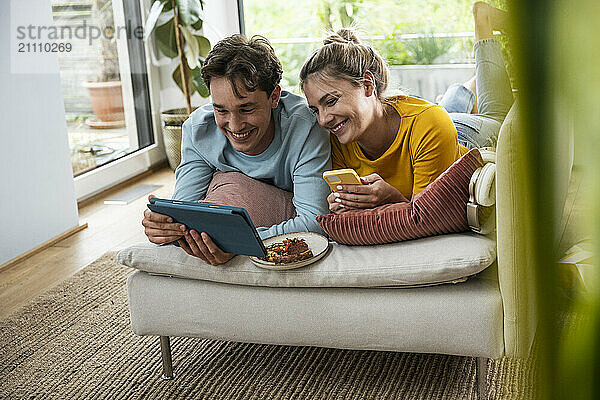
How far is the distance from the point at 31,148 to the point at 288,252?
170cm

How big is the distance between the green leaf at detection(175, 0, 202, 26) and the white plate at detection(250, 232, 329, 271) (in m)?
2.65

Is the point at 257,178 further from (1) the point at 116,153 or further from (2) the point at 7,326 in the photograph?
(1) the point at 116,153

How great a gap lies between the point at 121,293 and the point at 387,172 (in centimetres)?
117

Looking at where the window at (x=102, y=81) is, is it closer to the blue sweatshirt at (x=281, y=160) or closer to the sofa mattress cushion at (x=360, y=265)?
the blue sweatshirt at (x=281, y=160)

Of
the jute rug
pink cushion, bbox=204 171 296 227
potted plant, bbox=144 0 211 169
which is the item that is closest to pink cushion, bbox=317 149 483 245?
pink cushion, bbox=204 171 296 227

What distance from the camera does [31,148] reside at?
9.55ft

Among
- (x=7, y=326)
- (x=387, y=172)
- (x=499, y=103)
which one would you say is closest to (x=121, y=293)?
(x=7, y=326)

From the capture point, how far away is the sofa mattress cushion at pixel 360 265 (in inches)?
60.9

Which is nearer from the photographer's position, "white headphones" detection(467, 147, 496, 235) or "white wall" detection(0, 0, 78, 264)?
"white headphones" detection(467, 147, 496, 235)

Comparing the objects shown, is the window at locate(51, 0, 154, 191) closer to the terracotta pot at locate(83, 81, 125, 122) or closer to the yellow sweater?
the terracotta pot at locate(83, 81, 125, 122)

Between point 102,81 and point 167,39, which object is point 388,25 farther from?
point 102,81

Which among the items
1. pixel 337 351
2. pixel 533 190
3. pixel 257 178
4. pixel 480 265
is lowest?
pixel 337 351

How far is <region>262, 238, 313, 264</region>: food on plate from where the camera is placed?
1658mm

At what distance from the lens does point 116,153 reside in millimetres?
4070
